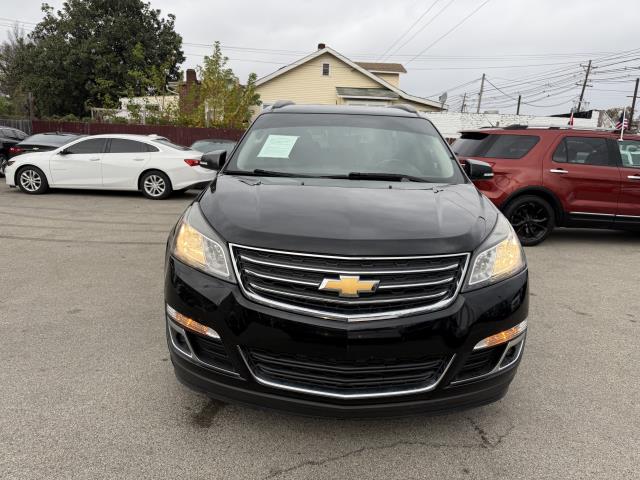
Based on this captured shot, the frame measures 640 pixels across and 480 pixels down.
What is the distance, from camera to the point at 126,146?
1075 centimetres

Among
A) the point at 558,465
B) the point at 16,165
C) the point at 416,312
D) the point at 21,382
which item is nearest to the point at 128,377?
the point at 21,382

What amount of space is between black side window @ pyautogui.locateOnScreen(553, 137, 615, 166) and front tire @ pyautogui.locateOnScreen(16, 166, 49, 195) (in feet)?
34.2

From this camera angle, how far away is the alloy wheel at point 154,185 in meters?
10.9

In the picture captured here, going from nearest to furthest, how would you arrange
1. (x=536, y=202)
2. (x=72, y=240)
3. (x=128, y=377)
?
1. (x=128, y=377)
2. (x=72, y=240)
3. (x=536, y=202)

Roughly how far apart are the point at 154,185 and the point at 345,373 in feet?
31.9

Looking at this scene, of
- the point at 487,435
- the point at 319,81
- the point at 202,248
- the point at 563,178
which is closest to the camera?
the point at 202,248

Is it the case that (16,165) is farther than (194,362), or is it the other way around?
(16,165)

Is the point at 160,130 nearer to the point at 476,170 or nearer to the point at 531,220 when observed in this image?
the point at 531,220

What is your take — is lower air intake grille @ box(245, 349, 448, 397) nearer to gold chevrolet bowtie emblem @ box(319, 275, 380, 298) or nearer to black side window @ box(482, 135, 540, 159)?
gold chevrolet bowtie emblem @ box(319, 275, 380, 298)

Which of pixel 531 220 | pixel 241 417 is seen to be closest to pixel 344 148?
pixel 241 417

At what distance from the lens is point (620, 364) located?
3.47m

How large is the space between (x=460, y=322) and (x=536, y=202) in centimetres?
572

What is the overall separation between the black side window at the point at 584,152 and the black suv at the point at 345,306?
5.41m

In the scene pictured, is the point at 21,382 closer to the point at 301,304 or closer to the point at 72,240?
the point at 301,304
